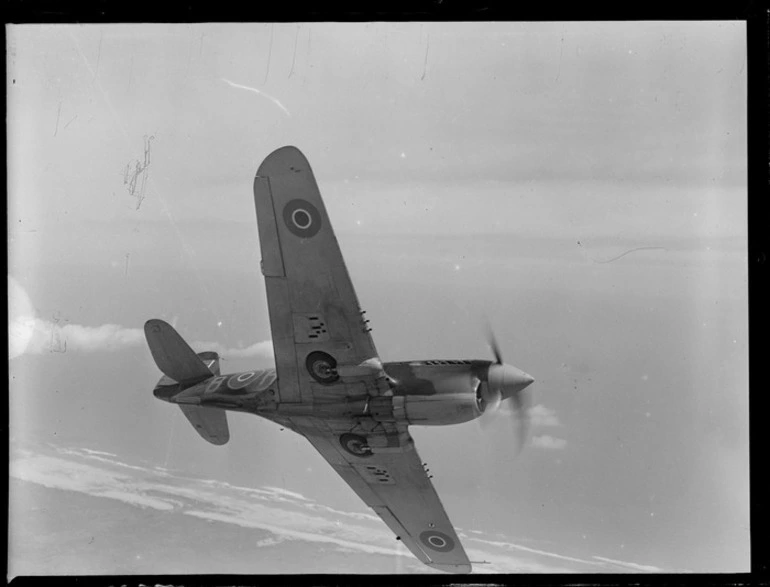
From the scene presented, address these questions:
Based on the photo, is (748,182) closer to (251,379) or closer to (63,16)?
(251,379)

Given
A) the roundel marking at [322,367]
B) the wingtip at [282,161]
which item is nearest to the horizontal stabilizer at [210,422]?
the roundel marking at [322,367]

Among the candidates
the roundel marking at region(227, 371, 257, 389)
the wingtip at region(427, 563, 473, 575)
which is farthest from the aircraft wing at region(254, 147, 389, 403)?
the wingtip at region(427, 563, 473, 575)

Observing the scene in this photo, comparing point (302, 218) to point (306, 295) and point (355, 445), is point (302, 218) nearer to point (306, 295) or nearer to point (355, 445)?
point (306, 295)

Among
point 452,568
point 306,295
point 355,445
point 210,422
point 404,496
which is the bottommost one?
point 452,568

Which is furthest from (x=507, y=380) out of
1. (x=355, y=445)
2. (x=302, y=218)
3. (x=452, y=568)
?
(x=452, y=568)

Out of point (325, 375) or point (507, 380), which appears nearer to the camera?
point (507, 380)

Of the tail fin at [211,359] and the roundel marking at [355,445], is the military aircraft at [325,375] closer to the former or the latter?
the roundel marking at [355,445]

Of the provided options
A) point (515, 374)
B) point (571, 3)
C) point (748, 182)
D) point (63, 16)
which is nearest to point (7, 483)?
point (63, 16)
